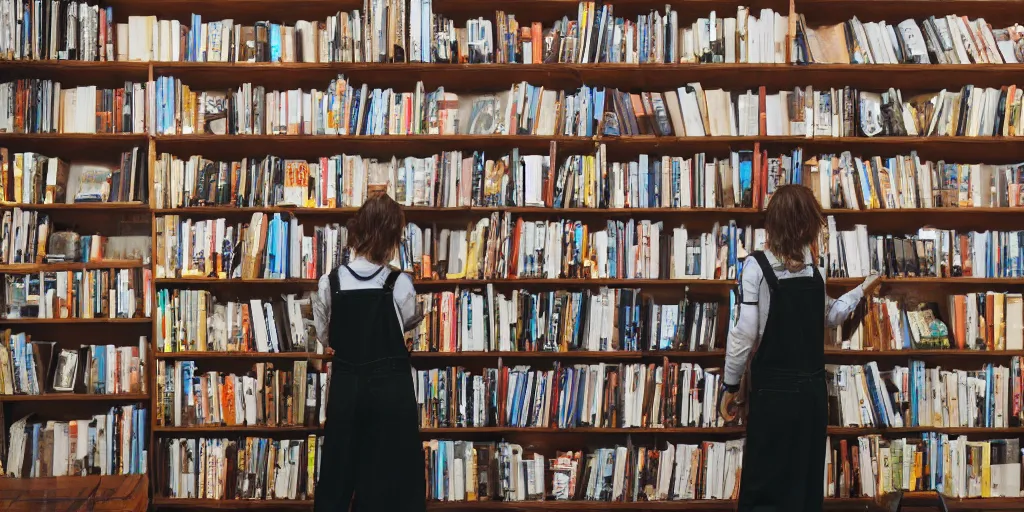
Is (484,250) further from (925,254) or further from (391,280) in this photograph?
(925,254)

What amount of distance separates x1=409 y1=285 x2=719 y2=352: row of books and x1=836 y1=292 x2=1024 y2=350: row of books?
71cm

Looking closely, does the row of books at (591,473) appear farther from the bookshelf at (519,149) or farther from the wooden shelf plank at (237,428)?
the wooden shelf plank at (237,428)

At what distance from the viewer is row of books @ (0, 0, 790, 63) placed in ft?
12.4

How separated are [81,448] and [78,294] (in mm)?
717

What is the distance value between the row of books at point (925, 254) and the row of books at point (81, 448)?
335 centimetres

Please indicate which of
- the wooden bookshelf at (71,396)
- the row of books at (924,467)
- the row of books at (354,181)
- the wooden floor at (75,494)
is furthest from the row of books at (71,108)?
the row of books at (924,467)

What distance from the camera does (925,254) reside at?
12.6 feet

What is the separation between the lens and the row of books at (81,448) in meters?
3.77

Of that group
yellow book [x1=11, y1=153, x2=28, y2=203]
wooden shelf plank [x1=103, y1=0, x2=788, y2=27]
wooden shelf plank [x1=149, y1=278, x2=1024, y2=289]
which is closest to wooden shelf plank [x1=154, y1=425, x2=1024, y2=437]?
wooden shelf plank [x1=149, y1=278, x2=1024, y2=289]

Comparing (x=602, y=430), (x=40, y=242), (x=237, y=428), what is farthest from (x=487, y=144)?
(x=40, y=242)

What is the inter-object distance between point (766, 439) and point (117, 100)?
326 cm

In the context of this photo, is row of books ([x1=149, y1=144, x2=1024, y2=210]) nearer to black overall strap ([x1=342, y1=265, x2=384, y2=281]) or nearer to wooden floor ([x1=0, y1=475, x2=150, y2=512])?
black overall strap ([x1=342, y1=265, x2=384, y2=281])

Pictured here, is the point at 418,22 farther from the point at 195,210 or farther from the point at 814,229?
the point at 814,229

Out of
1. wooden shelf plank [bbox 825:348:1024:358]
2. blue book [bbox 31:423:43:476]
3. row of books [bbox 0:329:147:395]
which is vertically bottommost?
blue book [bbox 31:423:43:476]
